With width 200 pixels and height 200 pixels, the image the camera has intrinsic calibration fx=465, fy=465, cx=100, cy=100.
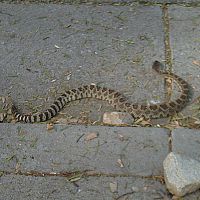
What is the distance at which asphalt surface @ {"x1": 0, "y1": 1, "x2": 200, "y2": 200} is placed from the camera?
4.57m

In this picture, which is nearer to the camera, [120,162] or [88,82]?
[120,162]

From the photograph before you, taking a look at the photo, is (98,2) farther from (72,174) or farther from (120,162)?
(72,174)

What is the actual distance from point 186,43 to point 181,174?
117 inches

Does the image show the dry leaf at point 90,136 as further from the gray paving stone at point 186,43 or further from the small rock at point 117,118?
the gray paving stone at point 186,43

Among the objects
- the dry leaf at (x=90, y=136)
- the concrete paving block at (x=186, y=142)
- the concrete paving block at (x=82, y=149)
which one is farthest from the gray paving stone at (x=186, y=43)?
the dry leaf at (x=90, y=136)

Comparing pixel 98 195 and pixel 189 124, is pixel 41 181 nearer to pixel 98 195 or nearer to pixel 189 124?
pixel 98 195

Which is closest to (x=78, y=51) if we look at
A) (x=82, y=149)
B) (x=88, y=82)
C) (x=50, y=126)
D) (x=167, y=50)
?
(x=88, y=82)

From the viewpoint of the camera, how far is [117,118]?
5379 millimetres

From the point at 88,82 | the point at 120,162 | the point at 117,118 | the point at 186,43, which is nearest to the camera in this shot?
the point at 120,162

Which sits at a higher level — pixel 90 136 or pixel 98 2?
pixel 98 2

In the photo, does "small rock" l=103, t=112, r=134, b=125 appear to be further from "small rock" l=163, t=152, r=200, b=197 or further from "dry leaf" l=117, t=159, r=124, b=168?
"small rock" l=163, t=152, r=200, b=197


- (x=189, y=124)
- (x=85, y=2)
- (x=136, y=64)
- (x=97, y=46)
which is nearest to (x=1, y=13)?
(x=85, y=2)

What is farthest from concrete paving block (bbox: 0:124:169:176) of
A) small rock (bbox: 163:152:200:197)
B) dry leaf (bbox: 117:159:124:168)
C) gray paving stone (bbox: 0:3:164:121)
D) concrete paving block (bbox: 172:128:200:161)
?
gray paving stone (bbox: 0:3:164:121)

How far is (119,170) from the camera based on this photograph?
4668mm
